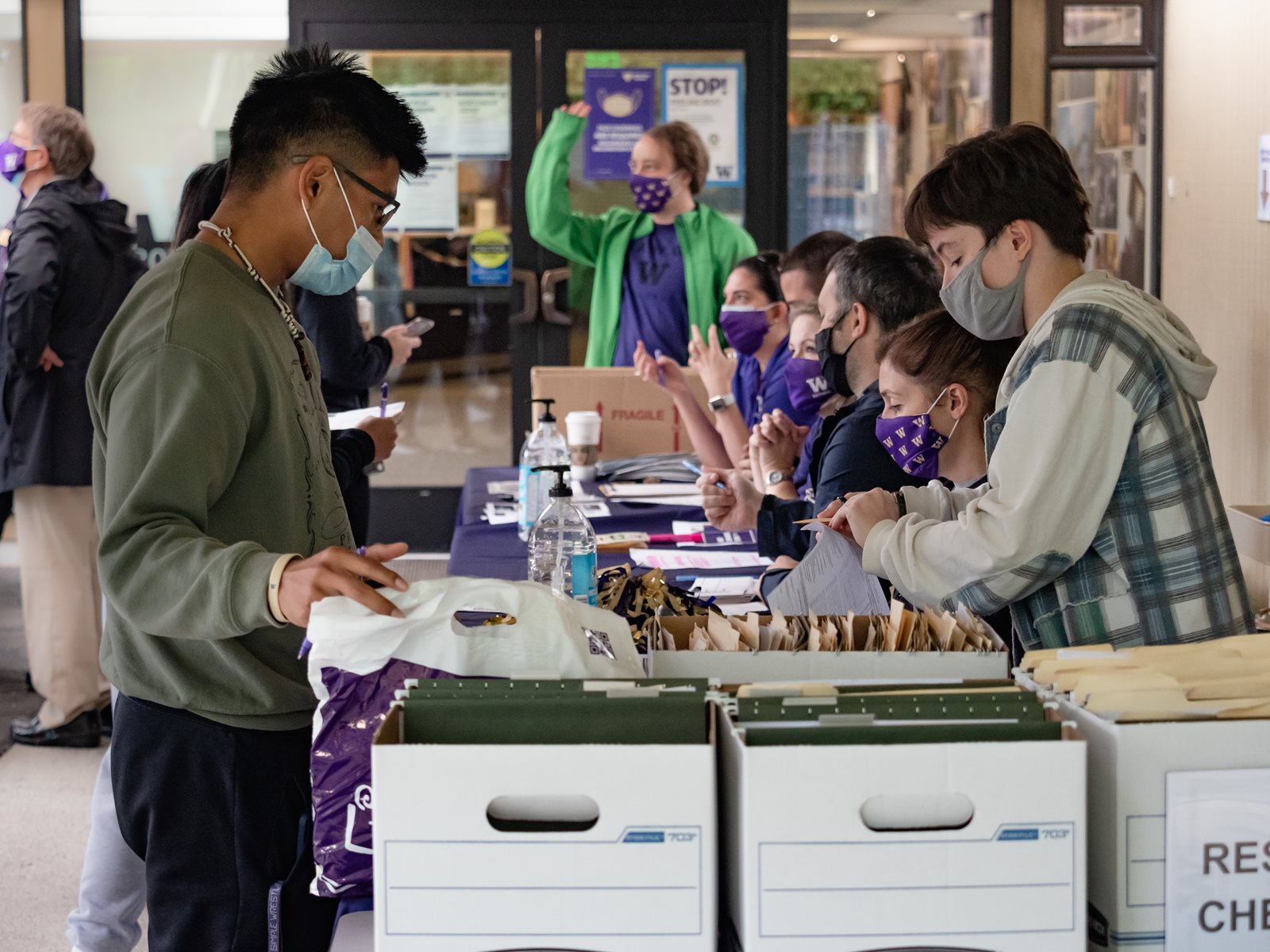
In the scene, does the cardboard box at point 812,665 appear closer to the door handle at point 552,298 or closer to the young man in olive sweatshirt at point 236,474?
the young man in olive sweatshirt at point 236,474

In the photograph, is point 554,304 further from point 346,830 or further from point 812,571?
point 346,830

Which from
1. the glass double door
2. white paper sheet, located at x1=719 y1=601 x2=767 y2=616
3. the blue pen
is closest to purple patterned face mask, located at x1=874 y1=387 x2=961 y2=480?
white paper sheet, located at x1=719 y1=601 x2=767 y2=616

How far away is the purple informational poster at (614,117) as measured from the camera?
6.31 metres

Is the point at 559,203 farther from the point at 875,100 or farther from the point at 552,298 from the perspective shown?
the point at 875,100

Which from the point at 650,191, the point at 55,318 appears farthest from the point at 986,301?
the point at 650,191

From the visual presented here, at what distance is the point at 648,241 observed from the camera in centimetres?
553

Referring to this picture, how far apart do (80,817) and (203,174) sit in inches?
76.4

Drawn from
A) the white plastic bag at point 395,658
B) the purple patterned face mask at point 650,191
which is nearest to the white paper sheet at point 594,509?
the purple patterned face mask at point 650,191

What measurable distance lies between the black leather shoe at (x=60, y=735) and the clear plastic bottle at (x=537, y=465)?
158 cm

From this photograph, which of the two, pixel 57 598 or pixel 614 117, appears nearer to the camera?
pixel 57 598

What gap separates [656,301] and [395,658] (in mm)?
4247

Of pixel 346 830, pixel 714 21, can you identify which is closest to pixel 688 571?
pixel 346 830

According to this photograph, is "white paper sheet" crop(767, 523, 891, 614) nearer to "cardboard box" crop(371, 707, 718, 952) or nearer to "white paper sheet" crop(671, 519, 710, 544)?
"cardboard box" crop(371, 707, 718, 952)

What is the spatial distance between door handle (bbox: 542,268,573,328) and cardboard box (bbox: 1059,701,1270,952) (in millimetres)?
5354
